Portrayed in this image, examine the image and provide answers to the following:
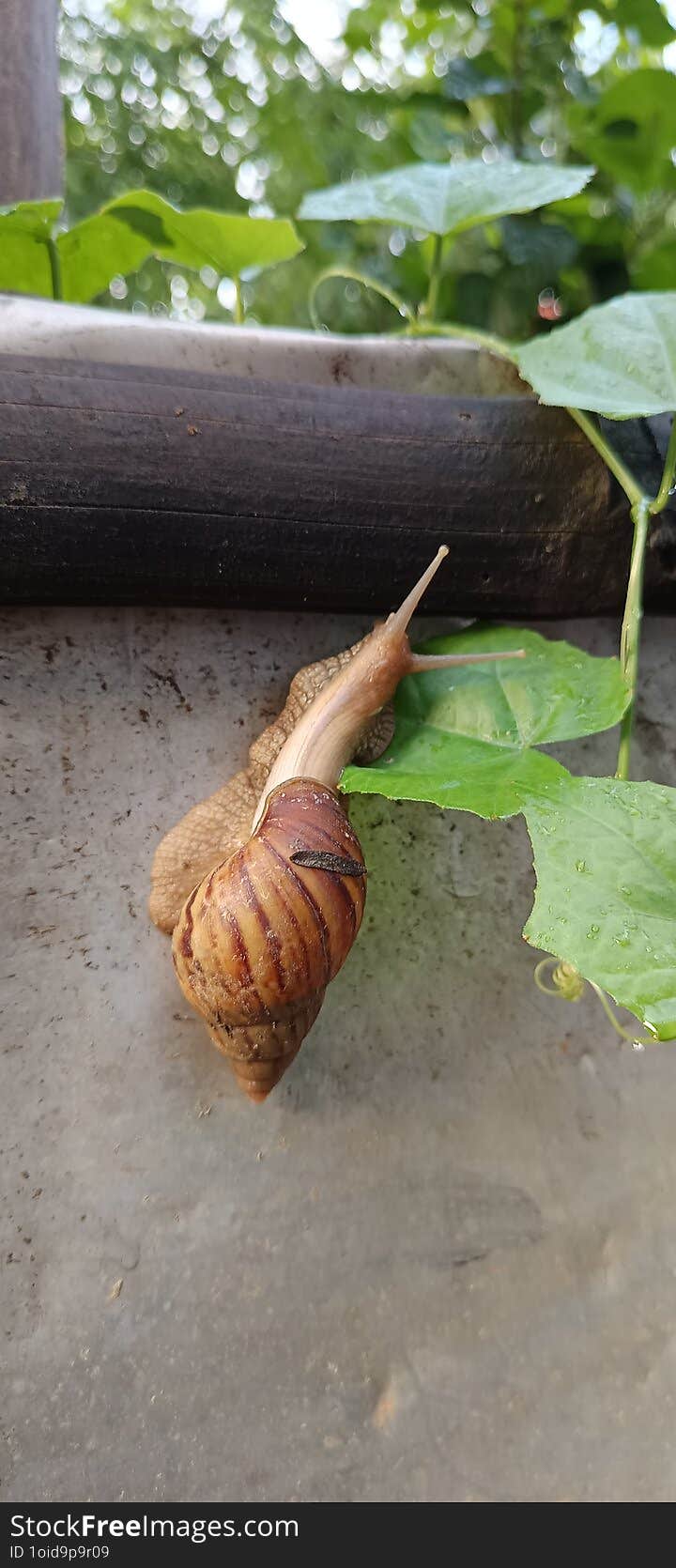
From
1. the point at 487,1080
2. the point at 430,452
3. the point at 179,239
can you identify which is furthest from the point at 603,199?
the point at 487,1080

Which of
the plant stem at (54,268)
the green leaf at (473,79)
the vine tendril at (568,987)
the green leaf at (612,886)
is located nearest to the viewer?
the green leaf at (612,886)

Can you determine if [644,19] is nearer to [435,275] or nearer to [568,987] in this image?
[435,275]

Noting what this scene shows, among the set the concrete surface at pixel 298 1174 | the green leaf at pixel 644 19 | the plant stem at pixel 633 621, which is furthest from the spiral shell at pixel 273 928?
the green leaf at pixel 644 19

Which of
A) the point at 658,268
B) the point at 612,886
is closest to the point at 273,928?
the point at 612,886

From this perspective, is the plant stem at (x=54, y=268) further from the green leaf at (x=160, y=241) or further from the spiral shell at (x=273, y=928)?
the spiral shell at (x=273, y=928)

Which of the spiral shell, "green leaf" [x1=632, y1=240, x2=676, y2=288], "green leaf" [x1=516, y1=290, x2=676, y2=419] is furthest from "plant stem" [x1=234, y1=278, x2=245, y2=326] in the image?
"green leaf" [x1=632, y1=240, x2=676, y2=288]

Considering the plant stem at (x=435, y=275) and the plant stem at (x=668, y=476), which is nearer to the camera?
the plant stem at (x=668, y=476)

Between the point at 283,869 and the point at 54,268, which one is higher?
the point at 54,268
